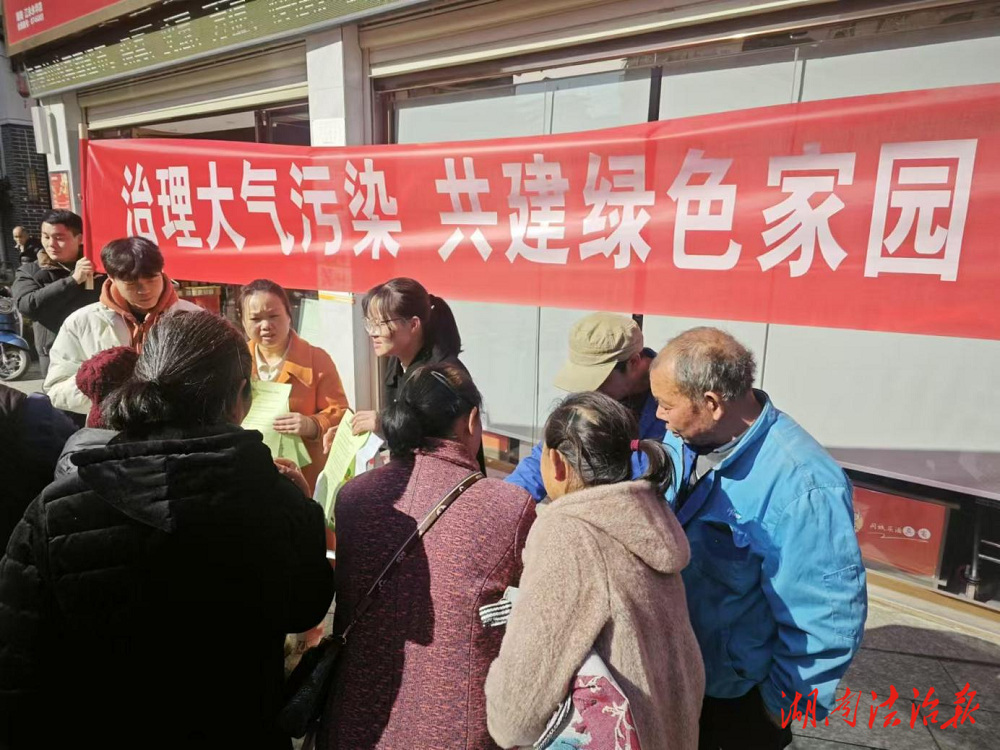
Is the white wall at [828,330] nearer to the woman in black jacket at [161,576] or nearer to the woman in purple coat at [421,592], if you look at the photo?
the woman in purple coat at [421,592]

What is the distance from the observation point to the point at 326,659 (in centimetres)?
136

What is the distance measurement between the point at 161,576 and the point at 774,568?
1343mm

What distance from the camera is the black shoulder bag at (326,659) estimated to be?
130cm

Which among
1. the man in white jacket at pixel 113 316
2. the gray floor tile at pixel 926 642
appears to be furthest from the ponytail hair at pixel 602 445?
the gray floor tile at pixel 926 642

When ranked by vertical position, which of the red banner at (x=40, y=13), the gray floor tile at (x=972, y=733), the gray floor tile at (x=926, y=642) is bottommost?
the gray floor tile at (x=972, y=733)

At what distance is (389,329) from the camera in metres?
2.50

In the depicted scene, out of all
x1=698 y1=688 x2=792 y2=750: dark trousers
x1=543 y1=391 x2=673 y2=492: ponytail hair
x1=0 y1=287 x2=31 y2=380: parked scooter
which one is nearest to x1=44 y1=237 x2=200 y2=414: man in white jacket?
x1=543 y1=391 x2=673 y2=492: ponytail hair

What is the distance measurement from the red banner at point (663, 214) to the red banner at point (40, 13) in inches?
139

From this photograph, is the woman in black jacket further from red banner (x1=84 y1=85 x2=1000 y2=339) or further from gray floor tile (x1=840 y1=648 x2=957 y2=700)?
gray floor tile (x1=840 y1=648 x2=957 y2=700)

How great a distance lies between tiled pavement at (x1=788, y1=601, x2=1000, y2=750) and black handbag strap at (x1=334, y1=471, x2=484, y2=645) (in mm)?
2000

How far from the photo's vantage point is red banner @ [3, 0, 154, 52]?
609 centimetres

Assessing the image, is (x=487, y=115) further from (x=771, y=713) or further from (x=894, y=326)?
(x=771, y=713)

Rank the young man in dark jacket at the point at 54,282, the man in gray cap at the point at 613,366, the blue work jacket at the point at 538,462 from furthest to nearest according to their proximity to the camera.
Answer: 1. the young man in dark jacket at the point at 54,282
2. the man in gray cap at the point at 613,366
3. the blue work jacket at the point at 538,462

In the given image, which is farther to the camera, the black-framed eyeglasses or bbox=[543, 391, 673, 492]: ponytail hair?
the black-framed eyeglasses
